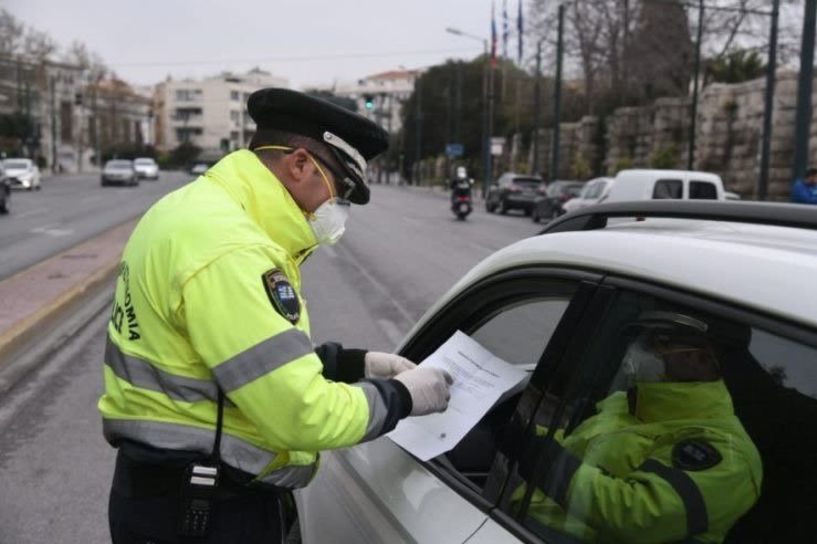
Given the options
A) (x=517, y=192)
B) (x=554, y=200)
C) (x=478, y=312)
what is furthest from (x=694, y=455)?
(x=517, y=192)

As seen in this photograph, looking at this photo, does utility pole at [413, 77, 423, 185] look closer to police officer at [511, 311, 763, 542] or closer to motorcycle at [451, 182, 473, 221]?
motorcycle at [451, 182, 473, 221]

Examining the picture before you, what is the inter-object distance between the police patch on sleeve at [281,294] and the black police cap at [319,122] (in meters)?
0.36

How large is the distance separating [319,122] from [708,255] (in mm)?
868

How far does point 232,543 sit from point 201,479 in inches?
7.7

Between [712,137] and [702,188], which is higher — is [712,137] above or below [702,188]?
above

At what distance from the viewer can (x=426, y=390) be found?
1868 mm

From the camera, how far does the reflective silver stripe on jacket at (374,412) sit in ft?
5.69

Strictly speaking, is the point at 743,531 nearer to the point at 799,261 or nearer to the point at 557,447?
the point at 557,447

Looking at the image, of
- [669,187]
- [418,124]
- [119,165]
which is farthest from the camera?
[418,124]

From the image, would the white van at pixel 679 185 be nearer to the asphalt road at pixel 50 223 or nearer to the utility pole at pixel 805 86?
the utility pole at pixel 805 86

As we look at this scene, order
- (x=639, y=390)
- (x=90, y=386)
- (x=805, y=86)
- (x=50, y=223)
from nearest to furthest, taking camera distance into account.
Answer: (x=639, y=390)
(x=90, y=386)
(x=805, y=86)
(x=50, y=223)

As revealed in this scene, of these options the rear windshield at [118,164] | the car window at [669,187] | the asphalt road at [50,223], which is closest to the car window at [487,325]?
the asphalt road at [50,223]

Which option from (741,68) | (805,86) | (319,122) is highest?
(741,68)

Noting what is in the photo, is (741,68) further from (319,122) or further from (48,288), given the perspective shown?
(319,122)
